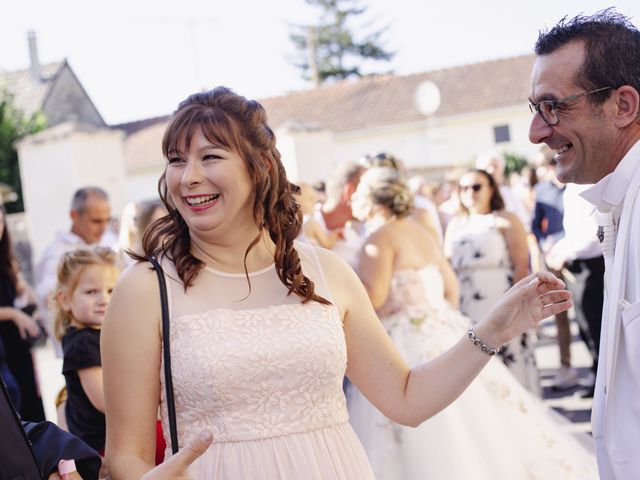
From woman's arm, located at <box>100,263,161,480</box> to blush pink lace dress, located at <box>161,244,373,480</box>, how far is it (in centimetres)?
7

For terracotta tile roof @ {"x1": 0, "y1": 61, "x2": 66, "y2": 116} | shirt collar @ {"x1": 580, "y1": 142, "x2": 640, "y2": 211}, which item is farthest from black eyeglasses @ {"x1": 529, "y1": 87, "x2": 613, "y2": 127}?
terracotta tile roof @ {"x1": 0, "y1": 61, "x2": 66, "y2": 116}

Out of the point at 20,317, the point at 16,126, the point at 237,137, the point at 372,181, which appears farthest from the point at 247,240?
the point at 16,126

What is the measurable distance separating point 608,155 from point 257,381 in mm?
1191

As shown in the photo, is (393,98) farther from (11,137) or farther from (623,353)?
(623,353)

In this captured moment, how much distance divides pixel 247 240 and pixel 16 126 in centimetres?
3633

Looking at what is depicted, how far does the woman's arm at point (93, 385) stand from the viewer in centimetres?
373

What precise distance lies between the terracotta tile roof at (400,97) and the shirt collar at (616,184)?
35.9m

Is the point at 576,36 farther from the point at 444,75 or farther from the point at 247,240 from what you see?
the point at 444,75

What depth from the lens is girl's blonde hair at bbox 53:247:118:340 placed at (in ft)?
13.8

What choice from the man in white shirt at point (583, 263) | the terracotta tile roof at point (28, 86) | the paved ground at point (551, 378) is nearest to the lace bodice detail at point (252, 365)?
the paved ground at point (551, 378)

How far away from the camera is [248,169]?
280 cm

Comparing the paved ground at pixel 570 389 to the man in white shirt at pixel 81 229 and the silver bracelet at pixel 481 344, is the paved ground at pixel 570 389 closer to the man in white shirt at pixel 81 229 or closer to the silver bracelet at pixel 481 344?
the man in white shirt at pixel 81 229

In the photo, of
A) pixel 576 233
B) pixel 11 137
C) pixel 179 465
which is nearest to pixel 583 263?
pixel 576 233

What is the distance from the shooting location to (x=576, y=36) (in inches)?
98.8
